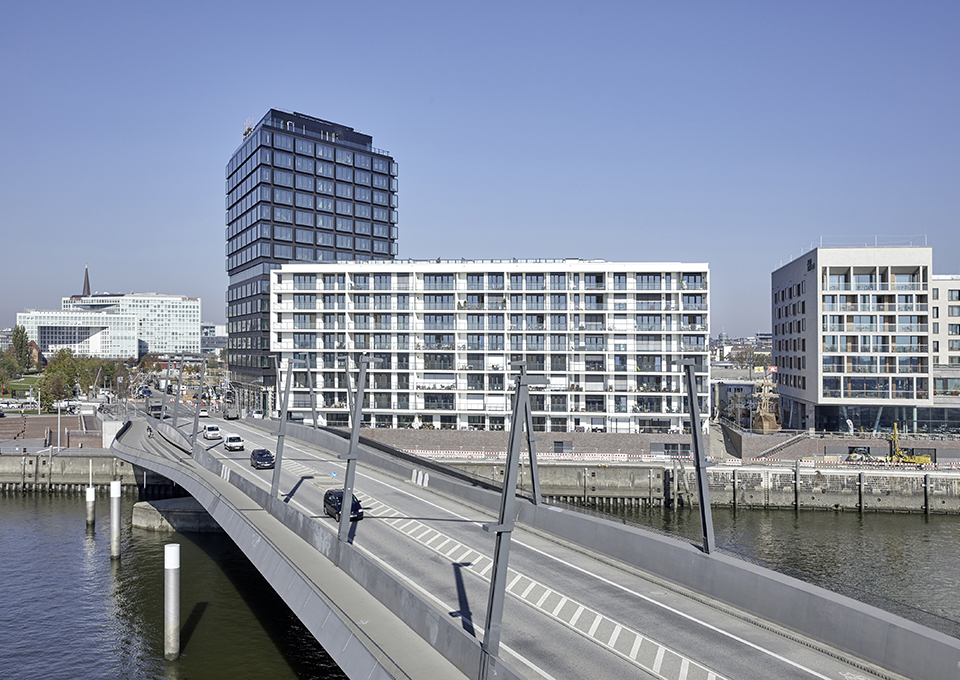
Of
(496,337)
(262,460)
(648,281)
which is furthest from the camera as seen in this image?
(496,337)

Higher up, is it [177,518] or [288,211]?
[288,211]

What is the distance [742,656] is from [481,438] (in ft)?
189

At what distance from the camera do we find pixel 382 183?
132 metres

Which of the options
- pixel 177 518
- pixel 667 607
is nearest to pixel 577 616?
pixel 667 607

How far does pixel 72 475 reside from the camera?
70438 mm

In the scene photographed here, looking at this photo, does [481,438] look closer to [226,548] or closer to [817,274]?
[226,548]

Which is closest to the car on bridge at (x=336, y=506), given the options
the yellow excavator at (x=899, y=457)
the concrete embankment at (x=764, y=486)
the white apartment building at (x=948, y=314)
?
the concrete embankment at (x=764, y=486)

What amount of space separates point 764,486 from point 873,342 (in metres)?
25.5

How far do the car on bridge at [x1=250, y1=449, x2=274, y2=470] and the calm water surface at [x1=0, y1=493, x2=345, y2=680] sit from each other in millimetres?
5570

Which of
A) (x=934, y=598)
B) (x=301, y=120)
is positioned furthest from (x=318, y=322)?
(x=934, y=598)

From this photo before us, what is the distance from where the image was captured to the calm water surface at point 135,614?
29.5 metres

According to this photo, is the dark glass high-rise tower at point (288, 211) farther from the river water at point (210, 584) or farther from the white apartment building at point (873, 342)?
the white apartment building at point (873, 342)

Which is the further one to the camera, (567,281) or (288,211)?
(288,211)

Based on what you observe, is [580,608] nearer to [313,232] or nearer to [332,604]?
[332,604]
